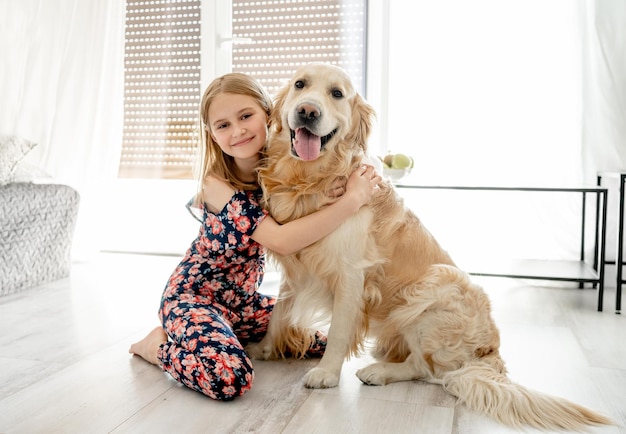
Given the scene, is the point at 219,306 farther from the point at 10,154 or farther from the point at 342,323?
the point at 10,154

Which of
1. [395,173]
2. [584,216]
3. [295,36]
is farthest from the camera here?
[295,36]

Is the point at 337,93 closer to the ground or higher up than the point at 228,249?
higher up

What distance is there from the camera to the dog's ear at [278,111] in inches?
74.6

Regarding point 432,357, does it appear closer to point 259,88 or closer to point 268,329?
point 268,329

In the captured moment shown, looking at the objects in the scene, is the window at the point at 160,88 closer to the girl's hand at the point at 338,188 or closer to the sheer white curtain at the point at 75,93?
the sheer white curtain at the point at 75,93

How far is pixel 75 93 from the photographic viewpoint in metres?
3.94

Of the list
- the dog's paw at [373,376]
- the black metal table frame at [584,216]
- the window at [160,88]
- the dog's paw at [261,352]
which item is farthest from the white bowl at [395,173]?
the window at [160,88]

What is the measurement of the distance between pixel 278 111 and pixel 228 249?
0.47m

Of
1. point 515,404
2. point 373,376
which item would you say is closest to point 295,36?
point 373,376

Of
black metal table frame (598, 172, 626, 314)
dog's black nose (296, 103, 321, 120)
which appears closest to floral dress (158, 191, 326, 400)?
dog's black nose (296, 103, 321, 120)

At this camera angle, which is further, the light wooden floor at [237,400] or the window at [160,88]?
the window at [160,88]

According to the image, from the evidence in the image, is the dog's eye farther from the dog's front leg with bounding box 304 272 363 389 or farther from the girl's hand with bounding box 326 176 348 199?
the dog's front leg with bounding box 304 272 363 389

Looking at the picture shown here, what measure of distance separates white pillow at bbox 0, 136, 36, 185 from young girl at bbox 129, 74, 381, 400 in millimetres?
1385

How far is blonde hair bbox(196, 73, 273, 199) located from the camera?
1990 mm
